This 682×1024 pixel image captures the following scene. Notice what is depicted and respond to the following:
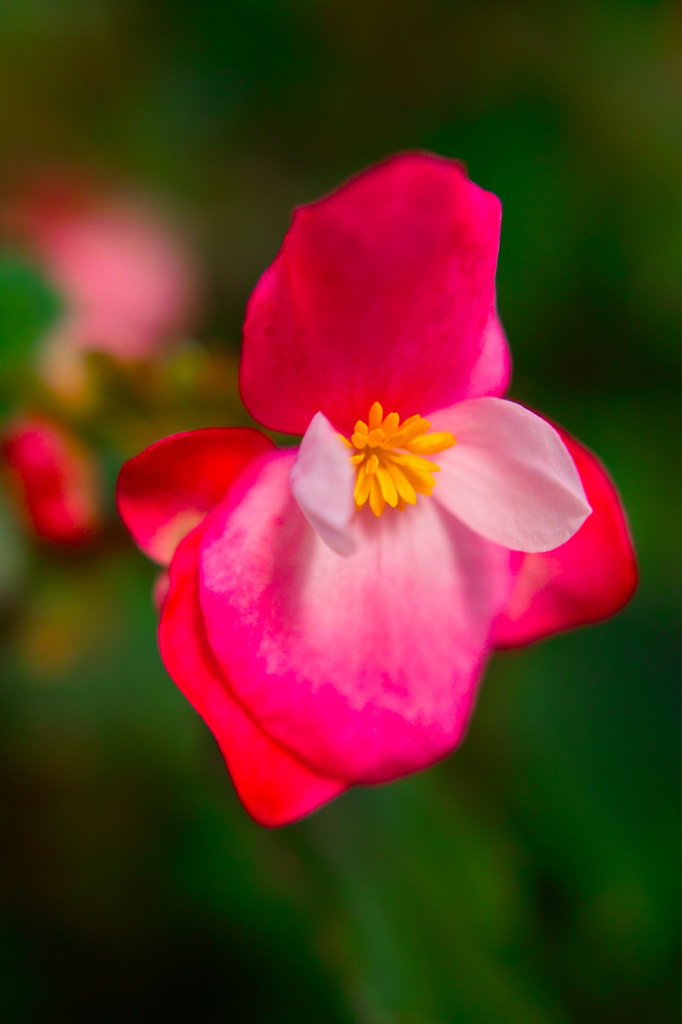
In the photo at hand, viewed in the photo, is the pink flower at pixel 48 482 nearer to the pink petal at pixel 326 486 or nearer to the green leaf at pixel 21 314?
the green leaf at pixel 21 314

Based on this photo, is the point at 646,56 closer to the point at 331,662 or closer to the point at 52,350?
the point at 52,350

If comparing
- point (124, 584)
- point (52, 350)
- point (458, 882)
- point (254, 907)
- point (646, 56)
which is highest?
point (646, 56)

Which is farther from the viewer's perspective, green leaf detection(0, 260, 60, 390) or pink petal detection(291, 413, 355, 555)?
green leaf detection(0, 260, 60, 390)

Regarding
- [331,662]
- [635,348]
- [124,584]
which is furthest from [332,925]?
[635,348]

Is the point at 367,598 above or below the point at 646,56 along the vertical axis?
below

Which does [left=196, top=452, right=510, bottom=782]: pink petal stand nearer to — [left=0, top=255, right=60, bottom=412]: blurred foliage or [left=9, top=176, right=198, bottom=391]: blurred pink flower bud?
[left=0, top=255, right=60, bottom=412]: blurred foliage

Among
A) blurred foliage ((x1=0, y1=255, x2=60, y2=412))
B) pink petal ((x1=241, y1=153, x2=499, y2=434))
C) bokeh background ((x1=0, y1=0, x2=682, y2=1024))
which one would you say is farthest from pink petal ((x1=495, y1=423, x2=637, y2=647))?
blurred foliage ((x1=0, y1=255, x2=60, y2=412))
